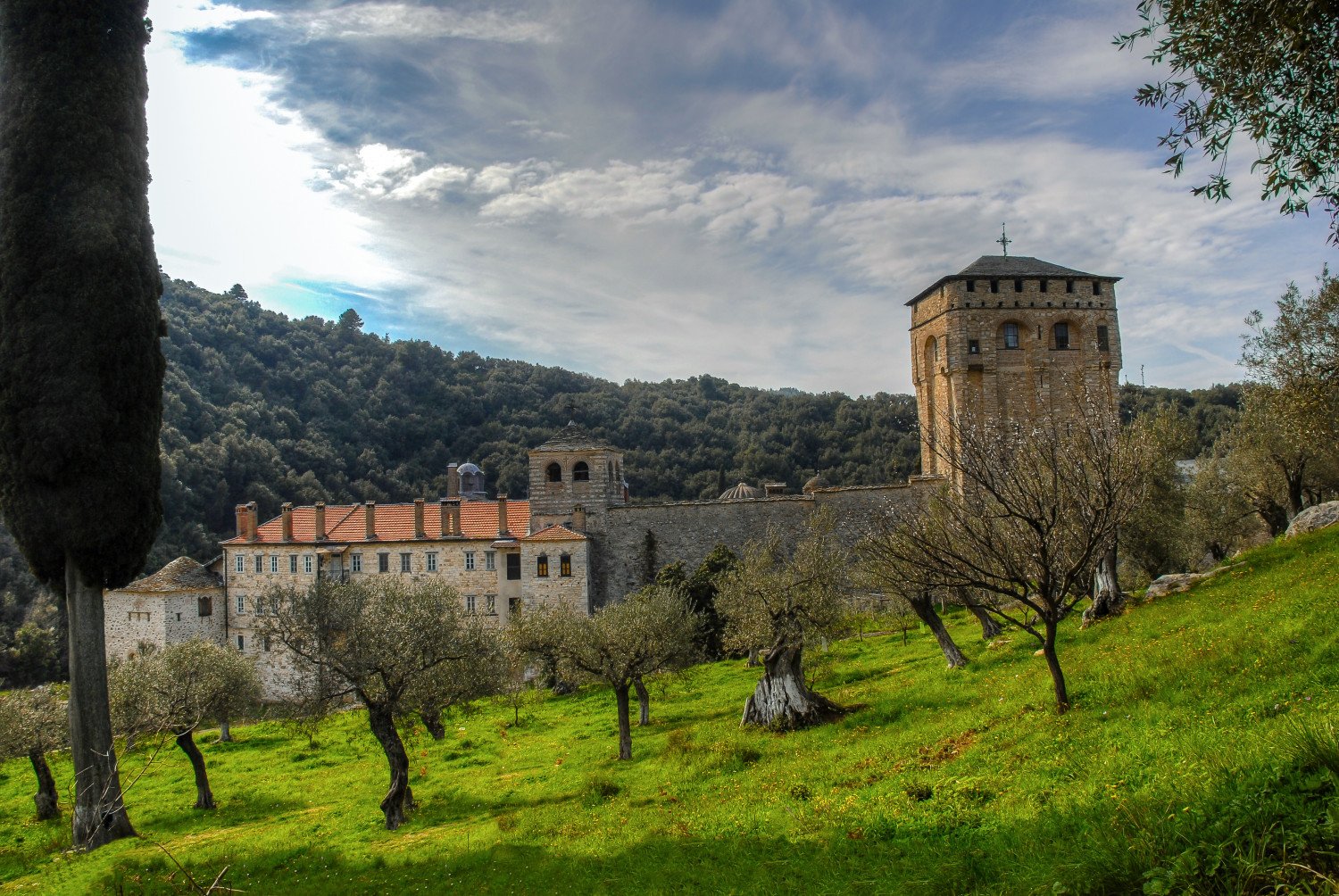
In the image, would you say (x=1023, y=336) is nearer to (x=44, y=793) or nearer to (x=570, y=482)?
(x=570, y=482)

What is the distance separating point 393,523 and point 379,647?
2783 centimetres

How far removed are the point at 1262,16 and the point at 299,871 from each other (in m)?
17.2

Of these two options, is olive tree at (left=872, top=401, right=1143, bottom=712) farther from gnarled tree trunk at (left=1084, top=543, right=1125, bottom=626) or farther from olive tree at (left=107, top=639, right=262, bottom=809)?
olive tree at (left=107, top=639, right=262, bottom=809)

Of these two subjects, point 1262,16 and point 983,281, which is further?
point 983,281

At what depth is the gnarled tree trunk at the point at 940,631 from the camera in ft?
66.1

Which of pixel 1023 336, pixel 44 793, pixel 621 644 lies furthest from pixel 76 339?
pixel 1023 336

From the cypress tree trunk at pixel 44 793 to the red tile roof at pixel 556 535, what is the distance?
19787 mm

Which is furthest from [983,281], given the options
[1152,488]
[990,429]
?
[990,429]

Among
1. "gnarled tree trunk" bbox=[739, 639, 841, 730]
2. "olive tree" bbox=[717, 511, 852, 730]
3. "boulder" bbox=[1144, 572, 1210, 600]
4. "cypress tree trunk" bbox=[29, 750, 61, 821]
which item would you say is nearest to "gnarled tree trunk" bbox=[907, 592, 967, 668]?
"olive tree" bbox=[717, 511, 852, 730]

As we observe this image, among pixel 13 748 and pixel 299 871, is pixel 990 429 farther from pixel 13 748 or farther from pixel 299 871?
pixel 13 748

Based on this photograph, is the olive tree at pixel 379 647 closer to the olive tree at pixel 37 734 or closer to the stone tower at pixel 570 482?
the olive tree at pixel 37 734

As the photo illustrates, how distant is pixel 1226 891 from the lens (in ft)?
17.0

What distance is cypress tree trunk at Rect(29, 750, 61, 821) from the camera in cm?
2222

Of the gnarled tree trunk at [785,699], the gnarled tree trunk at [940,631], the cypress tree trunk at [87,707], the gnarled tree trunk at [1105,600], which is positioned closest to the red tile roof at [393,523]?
the gnarled tree trunk at [940,631]
